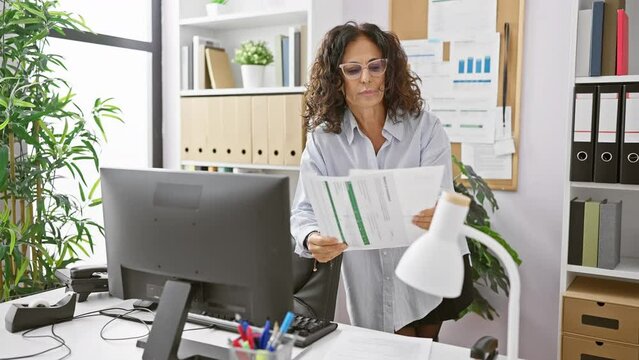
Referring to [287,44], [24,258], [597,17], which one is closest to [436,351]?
[597,17]

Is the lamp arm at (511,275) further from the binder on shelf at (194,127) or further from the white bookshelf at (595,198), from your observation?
the binder on shelf at (194,127)

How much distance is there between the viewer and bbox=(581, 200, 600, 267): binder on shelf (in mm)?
2369

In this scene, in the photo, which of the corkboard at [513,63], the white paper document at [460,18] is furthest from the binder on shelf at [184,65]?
the corkboard at [513,63]

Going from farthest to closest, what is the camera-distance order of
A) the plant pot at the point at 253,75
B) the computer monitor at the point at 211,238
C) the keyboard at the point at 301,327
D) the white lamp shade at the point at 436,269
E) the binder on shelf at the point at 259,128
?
the plant pot at the point at 253,75, the binder on shelf at the point at 259,128, the keyboard at the point at 301,327, the computer monitor at the point at 211,238, the white lamp shade at the point at 436,269

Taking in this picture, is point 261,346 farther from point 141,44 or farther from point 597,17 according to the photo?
point 141,44

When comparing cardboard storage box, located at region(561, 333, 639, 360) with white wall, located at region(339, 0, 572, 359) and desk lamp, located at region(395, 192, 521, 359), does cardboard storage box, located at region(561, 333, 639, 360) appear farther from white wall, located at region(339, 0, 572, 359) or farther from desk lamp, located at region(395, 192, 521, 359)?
desk lamp, located at region(395, 192, 521, 359)

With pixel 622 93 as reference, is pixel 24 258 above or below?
below

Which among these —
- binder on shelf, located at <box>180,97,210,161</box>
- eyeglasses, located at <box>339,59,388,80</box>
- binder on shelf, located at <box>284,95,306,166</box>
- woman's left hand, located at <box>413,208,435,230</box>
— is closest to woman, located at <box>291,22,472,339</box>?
eyeglasses, located at <box>339,59,388,80</box>

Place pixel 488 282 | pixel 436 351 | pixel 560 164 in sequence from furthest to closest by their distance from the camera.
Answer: pixel 488 282 < pixel 560 164 < pixel 436 351

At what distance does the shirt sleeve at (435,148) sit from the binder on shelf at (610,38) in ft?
3.13

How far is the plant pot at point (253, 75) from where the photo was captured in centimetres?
320

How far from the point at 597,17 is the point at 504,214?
101 centimetres

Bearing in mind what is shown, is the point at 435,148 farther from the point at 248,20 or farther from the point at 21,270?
the point at 248,20

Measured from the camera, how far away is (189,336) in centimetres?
152
